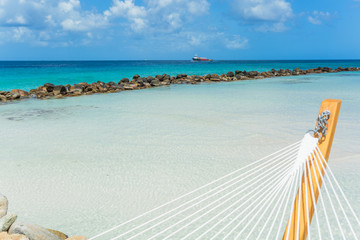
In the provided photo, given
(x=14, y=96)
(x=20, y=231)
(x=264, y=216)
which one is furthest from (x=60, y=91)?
(x=264, y=216)

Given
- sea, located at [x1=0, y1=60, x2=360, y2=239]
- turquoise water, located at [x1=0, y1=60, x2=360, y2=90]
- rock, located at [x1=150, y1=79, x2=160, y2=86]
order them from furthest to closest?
turquoise water, located at [x1=0, y1=60, x2=360, y2=90]
rock, located at [x1=150, y1=79, x2=160, y2=86]
sea, located at [x1=0, y1=60, x2=360, y2=239]

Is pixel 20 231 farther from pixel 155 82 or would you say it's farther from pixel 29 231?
pixel 155 82

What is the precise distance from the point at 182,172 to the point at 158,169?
329 mm

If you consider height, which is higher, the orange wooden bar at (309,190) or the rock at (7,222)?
the orange wooden bar at (309,190)

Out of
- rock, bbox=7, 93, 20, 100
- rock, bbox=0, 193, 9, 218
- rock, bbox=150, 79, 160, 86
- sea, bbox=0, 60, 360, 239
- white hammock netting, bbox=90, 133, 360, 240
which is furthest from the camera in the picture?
rock, bbox=150, 79, 160, 86

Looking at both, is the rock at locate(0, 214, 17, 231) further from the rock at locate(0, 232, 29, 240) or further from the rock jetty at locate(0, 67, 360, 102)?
the rock jetty at locate(0, 67, 360, 102)

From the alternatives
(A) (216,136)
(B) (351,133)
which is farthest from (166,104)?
(B) (351,133)

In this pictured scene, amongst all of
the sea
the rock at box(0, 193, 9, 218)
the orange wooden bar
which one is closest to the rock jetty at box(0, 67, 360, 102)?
the sea

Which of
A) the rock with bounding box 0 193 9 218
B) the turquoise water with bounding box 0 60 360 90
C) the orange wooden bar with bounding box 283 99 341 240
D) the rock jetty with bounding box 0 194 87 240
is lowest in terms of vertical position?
the turquoise water with bounding box 0 60 360 90

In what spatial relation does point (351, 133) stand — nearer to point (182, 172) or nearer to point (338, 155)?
point (338, 155)

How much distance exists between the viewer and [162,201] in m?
3.16

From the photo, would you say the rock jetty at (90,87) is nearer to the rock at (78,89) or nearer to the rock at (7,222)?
the rock at (78,89)

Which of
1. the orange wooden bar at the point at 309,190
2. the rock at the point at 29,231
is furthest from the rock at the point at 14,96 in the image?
the orange wooden bar at the point at 309,190

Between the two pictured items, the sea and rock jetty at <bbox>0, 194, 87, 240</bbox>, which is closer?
rock jetty at <bbox>0, 194, 87, 240</bbox>
